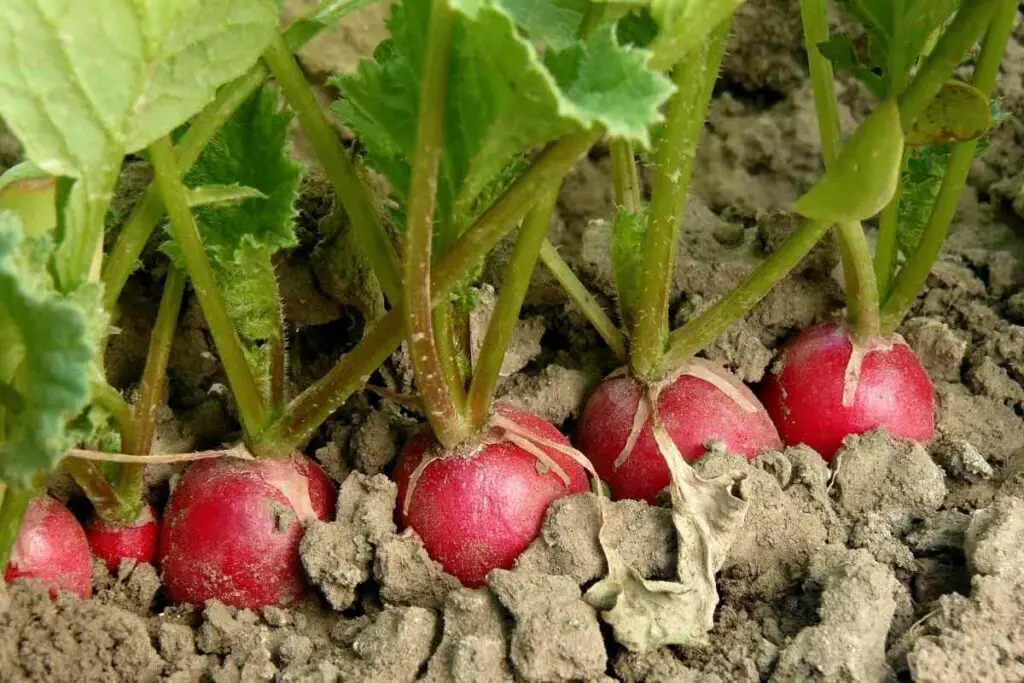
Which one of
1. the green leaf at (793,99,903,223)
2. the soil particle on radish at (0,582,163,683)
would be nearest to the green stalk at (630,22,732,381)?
the green leaf at (793,99,903,223)

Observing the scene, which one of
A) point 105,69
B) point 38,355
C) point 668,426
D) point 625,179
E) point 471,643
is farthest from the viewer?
point 625,179

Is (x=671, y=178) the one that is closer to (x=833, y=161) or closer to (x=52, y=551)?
(x=833, y=161)

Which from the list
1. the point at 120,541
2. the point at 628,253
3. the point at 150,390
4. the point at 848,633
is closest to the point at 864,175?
the point at 628,253

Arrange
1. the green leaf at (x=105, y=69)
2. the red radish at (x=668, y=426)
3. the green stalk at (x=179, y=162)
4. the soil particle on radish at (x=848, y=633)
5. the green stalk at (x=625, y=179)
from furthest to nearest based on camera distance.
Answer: the green stalk at (x=625, y=179)
the red radish at (x=668, y=426)
the green stalk at (x=179, y=162)
the soil particle on radish at (x=848, y=633)
the green leaf at (x=105, y=69)

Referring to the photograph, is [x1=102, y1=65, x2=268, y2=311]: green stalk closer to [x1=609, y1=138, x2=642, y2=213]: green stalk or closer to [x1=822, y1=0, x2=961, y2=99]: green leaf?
[x1=609, y1=138, x2=642, y2=213]: green stalk

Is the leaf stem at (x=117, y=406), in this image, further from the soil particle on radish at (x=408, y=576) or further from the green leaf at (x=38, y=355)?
the soil particle on radish at (x=408, y=576)

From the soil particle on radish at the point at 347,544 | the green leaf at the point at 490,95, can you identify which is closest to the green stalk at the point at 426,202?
the green leaf at the point at 490,95
